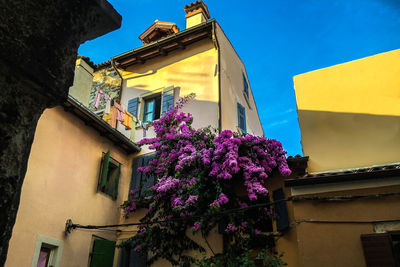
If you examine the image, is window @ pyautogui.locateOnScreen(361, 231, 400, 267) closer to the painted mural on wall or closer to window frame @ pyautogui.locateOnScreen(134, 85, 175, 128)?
window frame @ pyautogui.locateOnScreen(134, 85, 175, 128)

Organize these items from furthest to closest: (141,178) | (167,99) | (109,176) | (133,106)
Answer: (133,106) → (167,99) → (141,178) → (109,176)

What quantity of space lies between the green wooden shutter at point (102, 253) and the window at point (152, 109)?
15.6 feet

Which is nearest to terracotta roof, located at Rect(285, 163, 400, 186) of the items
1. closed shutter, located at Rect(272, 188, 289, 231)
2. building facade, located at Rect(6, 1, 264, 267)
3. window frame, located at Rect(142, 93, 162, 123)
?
closed shutter, located at Rect(272, 188, 289, 231)

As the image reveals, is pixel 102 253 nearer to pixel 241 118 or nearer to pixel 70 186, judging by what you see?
pixel 70 186

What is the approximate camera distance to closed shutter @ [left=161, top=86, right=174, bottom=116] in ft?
42.4

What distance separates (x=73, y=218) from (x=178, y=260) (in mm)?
3023

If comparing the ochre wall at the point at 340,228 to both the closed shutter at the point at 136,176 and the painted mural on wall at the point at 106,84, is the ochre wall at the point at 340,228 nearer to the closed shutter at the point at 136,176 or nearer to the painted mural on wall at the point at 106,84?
the closed shutter at the point at 136,176

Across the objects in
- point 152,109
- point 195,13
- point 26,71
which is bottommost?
point 26,71

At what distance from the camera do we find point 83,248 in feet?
32.0

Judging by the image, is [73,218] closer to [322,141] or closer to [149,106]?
[149,106]

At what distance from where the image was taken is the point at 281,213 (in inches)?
337

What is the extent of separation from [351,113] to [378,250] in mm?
3759

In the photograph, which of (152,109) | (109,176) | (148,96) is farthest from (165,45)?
(109,176)

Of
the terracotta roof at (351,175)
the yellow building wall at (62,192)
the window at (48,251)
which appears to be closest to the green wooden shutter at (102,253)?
the yellow building wall at (62,192)
